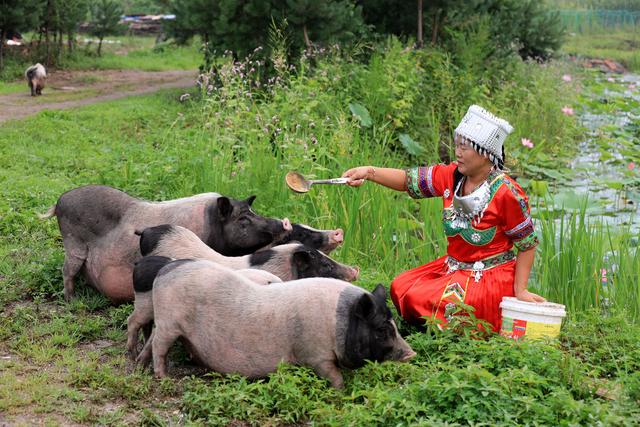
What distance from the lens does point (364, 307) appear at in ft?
15.2

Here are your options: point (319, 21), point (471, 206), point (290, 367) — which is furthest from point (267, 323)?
point (319, 21)

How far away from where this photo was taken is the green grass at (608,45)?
1056 inches

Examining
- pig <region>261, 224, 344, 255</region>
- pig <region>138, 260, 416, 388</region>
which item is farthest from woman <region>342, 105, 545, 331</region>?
pig <region>138, 260, 416, 388</region>

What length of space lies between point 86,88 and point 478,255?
14.7 meters

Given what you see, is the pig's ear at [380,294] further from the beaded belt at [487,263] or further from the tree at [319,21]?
the tree at [319,21]

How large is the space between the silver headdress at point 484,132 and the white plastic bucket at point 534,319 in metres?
0.91

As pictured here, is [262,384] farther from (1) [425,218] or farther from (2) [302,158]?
(2) [302,158]

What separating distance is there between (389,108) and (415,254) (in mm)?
4839

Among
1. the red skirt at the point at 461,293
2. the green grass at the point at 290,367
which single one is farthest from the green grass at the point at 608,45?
the red skirt at the point at 461,293

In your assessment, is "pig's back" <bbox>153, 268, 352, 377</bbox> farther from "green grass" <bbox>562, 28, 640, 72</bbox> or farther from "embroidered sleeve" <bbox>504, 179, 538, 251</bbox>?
"green grass" <bbox>562, 28, 640, 72</bbox>

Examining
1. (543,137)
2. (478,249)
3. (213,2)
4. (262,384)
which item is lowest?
(543,137)

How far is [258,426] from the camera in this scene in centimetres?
429

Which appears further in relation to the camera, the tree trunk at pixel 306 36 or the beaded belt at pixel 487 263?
the tree trunk at pixel 306 36

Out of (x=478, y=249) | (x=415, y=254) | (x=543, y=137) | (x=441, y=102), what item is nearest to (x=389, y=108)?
(x=441, y=102)
